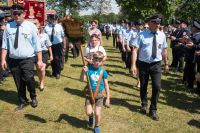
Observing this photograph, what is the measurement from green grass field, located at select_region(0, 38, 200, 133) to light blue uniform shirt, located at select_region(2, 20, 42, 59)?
1420 millimetres

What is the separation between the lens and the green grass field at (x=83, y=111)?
272 inches

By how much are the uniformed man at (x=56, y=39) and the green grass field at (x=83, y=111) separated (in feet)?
2.14

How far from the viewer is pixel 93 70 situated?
645 cm

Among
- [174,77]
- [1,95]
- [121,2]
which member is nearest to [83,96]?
[1,95]

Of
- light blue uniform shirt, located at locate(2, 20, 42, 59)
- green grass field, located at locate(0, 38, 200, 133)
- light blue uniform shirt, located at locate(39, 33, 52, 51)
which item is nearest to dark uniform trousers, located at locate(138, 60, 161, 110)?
green grass field, located at locate(0, 38, 200, 133)

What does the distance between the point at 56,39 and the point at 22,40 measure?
3927 mm

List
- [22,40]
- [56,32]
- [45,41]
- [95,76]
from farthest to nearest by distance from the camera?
[56,32] → [45,41] → [22,40] → [95,76]

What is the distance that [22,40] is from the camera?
7410 millimetres

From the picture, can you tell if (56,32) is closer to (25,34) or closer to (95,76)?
(25,34)

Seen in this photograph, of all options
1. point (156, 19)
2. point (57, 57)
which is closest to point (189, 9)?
point (57, 57)

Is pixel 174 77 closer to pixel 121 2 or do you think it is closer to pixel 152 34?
pixel 152 34

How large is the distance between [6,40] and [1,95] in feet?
7.02

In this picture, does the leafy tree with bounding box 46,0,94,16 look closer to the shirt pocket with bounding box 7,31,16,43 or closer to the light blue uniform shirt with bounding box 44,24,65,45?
the light blue uniform shirt with bounding box 44,24,65,45

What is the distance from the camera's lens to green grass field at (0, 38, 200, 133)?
6918mm
